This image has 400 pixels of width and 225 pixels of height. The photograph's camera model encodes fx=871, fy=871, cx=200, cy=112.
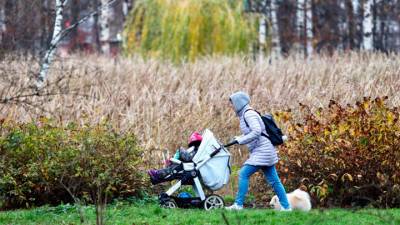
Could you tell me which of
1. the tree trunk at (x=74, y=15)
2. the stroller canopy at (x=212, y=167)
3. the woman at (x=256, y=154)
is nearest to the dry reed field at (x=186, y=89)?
the stroller canopy at (x=212, y=167)

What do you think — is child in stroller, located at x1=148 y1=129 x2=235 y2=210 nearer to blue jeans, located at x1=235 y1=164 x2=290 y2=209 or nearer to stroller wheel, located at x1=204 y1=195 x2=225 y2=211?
stroller wheel, located at x1=204 y1=195 x2=225 y2=211

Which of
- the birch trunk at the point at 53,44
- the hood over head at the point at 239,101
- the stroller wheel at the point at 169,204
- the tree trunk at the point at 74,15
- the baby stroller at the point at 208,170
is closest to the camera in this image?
the hood over head at the point at 239,101

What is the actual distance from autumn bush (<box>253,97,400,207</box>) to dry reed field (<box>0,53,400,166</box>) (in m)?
2.38

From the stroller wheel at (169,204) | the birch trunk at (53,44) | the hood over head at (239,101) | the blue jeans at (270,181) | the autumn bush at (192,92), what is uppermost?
the birch trunk at (53,44)

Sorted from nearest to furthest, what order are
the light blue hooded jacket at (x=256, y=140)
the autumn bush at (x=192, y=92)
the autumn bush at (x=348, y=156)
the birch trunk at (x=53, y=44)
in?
the light blue hooded jacket at (x=256, y=140), the autumn bush at (x=348, y=156), the autumn bush at (x=192, y=92), the birch trunk at (x=53, y=44)

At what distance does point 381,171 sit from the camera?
39.7 feet

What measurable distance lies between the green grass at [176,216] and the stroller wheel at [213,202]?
0.24 m

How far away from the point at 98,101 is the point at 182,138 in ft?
8.08

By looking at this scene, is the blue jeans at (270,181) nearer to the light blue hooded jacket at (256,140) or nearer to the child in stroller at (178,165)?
the light blue hooded jacket at (256,140)

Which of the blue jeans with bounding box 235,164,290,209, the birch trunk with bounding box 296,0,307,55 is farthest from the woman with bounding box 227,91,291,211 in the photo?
the birch trunk with bounding box 296,0,307,55

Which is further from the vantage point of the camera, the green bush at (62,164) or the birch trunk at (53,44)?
the birch trunk at (53,44)

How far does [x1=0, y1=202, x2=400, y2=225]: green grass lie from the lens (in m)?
9.73

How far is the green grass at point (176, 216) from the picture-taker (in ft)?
31.9

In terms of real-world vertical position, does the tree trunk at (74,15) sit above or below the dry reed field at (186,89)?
above
